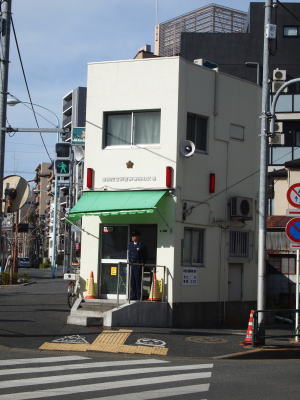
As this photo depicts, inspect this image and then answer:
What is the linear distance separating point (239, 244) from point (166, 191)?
362 centimetres

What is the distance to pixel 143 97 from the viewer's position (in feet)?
62.0

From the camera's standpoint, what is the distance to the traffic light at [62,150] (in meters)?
22.4

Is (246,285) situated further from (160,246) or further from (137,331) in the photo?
(137,331)

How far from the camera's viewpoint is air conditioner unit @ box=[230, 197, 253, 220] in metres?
19.5

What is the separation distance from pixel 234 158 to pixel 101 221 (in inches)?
181

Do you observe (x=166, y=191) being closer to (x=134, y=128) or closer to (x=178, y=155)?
(x=178, y=155)

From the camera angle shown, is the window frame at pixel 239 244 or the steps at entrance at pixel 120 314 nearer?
the steps at entrance at pixel 120 314

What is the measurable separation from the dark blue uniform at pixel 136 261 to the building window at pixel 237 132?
4.77m

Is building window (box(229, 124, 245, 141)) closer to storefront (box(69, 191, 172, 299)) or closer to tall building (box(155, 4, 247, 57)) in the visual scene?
storefront (box(69, 191, 172, 299))

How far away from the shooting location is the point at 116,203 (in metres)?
18.3

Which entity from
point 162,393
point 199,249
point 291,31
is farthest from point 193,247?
point 291,31

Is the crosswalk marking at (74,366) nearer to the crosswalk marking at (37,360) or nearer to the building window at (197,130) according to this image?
the crosswalk marking at (37,360)

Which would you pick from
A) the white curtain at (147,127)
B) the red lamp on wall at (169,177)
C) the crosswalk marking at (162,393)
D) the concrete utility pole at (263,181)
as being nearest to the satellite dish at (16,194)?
the white curtain at (147,127)

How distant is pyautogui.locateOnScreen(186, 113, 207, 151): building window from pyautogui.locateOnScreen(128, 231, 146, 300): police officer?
343cm
